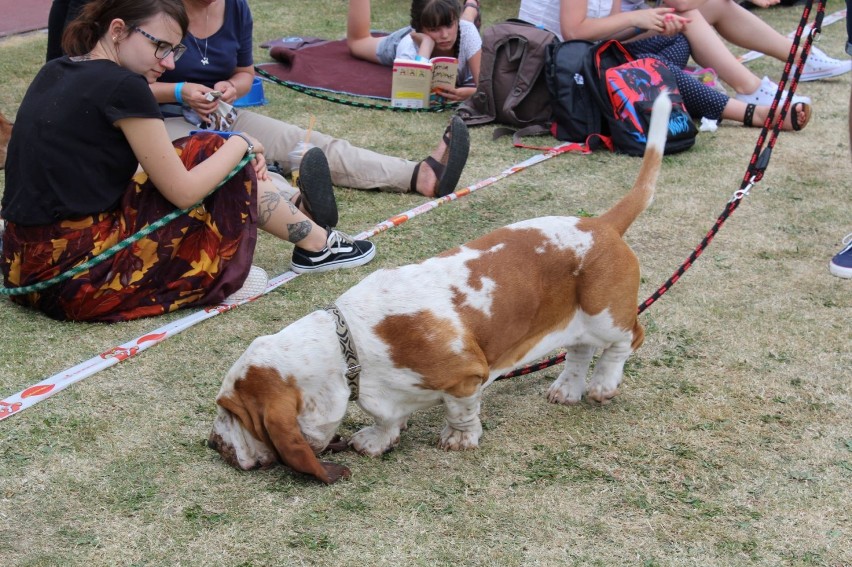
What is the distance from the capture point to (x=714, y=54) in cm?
662

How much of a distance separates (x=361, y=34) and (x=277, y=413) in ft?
17.8

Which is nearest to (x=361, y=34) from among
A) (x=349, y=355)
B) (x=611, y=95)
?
(x=611, y=95)

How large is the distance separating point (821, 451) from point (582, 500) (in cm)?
88

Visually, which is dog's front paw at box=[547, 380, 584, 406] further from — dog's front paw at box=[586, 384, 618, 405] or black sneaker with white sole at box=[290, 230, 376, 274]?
black sneaker with white sole at box=[290, 230, 376, 274]

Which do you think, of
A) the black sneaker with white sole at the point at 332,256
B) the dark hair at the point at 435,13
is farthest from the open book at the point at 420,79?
the black sneaker with white sole at the point at 332,256

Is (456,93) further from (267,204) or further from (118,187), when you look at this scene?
(118,187)

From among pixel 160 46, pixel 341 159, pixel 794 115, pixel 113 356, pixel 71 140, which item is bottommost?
pixel 113 356

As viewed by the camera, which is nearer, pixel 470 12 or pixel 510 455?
pixel 510 455

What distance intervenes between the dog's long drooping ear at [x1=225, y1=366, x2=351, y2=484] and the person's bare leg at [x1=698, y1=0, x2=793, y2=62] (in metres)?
5.64

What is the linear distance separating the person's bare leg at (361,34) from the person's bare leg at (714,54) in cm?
246

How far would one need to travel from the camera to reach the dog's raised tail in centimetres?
319

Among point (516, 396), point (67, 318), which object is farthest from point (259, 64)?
point (516, 396)

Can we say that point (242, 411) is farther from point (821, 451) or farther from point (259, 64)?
point (259, 64)

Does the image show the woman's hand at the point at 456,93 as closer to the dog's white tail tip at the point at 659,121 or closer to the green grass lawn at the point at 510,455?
the green grass lawn at the point at 510,455
